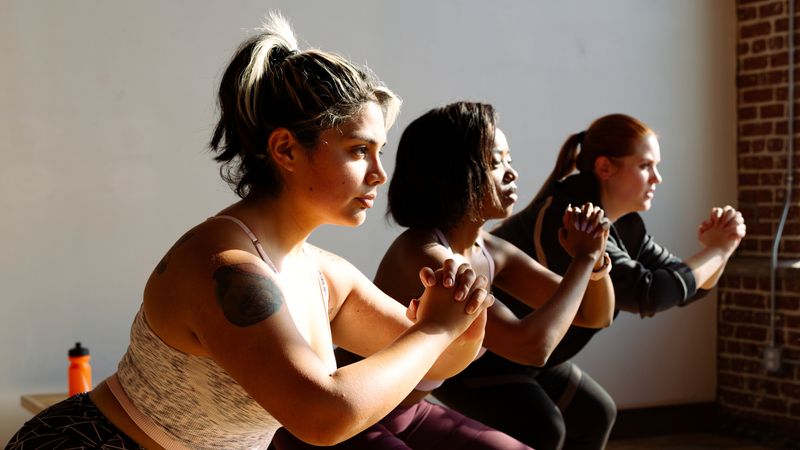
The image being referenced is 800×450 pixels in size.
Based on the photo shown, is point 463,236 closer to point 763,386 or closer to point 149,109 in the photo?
point 149,109

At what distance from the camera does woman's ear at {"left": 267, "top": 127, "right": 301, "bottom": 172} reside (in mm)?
1576

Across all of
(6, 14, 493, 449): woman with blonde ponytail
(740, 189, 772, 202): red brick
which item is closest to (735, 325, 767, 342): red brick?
(740, 189, 772, 202): red brick

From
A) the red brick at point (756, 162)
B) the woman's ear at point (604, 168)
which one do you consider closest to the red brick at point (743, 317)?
the red brick at point (756, 162)

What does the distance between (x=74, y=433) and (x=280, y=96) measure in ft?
1.98

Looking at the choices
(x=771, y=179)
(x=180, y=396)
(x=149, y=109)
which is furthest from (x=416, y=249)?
(x=771, y=179)

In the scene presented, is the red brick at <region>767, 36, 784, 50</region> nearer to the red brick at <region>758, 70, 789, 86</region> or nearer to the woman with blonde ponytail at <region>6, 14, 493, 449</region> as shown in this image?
the red brick at <region>758, 70, 789, 86</region>

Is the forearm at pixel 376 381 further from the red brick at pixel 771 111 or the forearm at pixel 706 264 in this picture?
the red brick at pixel 771 111

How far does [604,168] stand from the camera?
301 centimetres

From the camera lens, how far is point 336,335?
6.35 feet

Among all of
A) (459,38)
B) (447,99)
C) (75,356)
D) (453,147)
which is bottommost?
(75,356)

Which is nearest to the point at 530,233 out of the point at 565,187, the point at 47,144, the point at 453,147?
the point at 565,187

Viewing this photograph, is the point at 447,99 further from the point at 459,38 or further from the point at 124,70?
the point at 124,70

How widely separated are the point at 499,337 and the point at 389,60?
6.33ft

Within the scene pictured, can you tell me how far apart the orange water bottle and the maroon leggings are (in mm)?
1177
